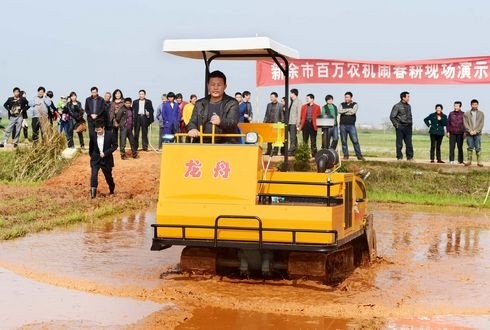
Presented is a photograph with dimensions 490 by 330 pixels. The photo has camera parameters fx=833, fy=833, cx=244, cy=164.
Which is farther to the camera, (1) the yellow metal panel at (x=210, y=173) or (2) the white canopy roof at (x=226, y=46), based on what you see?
(2) the white canopy roof at (x=226, y=46)

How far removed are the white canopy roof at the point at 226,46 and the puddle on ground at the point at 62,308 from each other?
340 cm

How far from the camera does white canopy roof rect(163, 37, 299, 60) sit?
10.3 meters

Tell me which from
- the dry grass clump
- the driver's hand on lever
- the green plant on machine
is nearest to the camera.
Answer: the driver's hand on lever

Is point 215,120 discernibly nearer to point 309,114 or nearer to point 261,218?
point 261,218

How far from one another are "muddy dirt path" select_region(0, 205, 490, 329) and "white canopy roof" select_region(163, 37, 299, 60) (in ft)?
9.32

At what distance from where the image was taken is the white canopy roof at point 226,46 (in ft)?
33.7

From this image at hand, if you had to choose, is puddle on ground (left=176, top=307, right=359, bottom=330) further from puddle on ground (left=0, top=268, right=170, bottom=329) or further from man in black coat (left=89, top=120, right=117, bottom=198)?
man in black coat (left=89, top=120, right=117, bottom=198)

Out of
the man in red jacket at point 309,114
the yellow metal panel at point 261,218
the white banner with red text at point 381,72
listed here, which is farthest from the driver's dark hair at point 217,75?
the white banner with red text at point 381,72

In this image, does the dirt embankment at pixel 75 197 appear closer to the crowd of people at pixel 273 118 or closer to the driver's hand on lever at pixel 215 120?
the crowd of people at pixel 273 118

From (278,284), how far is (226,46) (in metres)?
3.03

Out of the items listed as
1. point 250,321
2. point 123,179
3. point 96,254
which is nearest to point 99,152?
point 123,179

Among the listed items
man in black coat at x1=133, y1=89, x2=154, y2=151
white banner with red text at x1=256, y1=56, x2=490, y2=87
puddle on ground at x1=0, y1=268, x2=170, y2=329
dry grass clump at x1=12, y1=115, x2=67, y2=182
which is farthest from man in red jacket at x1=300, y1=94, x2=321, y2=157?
puddle on ground at x1=0, y1=268, x2=170, y2=329

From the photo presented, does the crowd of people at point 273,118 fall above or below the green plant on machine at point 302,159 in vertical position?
above

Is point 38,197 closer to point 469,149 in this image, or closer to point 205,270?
point 205,270
